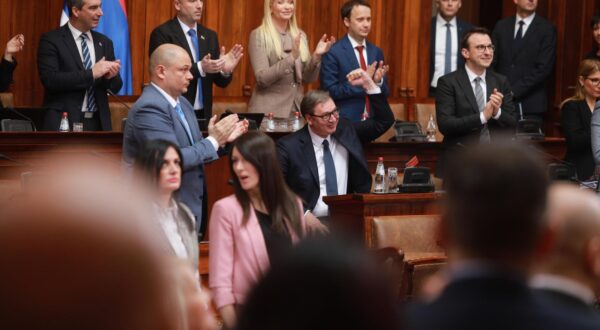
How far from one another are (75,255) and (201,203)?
486cm

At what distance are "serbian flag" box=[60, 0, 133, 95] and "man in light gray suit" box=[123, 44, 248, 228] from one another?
10.3 feet

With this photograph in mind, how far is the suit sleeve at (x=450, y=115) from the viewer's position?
Result: 7547 mm

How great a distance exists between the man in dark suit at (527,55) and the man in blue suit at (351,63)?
170cm

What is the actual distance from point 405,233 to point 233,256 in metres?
2.05

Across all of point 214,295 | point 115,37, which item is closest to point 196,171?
point 214,295

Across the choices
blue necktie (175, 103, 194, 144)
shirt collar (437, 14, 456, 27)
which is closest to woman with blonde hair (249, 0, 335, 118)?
shirt collar (437, 14, 456, 27)

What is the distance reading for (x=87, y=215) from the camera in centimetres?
101

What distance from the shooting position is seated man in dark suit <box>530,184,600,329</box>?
1900 millimetres

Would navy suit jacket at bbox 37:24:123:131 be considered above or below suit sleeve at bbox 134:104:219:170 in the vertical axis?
above

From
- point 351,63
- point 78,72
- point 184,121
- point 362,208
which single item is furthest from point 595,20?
point 184,121

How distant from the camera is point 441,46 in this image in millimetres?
10203

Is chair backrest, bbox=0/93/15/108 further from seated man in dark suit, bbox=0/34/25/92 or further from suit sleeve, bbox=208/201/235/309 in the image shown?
suit sleeve, bbox=208/201/235/309

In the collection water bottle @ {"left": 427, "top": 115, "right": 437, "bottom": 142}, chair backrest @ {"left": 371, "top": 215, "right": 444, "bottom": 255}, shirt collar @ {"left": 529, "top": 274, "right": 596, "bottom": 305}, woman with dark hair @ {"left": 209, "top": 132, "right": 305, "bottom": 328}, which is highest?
water bottle @ {"left": 427, "top": 115, "right": 437, "bottom": 142}

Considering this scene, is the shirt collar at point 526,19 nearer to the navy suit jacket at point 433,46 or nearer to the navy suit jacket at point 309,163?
the navy suit jacket at point 433,46
